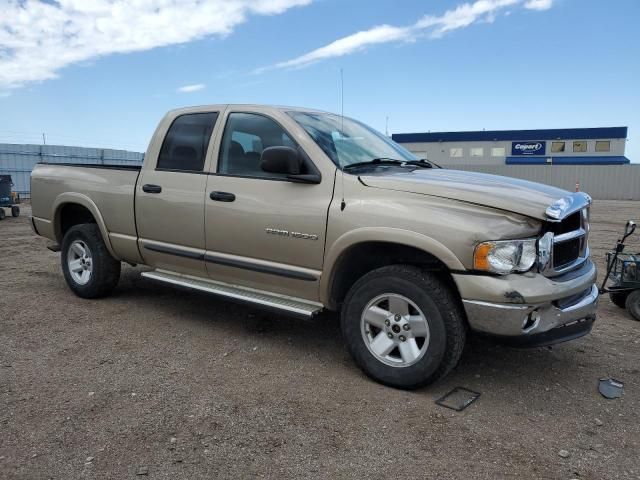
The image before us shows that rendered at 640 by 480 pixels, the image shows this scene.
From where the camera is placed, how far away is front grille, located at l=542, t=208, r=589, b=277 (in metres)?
3.45

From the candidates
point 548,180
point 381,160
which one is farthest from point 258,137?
point 548,180

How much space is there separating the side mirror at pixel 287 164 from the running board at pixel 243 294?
93 cm

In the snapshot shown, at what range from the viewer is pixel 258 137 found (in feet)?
14.7

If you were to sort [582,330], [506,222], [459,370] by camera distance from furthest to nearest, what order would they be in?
[459,370] < [582,330] < [506,222]

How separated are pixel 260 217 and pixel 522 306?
201cm

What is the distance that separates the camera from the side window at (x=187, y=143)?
4801 mm

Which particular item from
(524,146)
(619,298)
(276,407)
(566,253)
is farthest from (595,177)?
(276,407)

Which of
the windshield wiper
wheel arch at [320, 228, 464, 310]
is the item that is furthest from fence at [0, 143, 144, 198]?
wheel arch at [320, 228, 464, 310]

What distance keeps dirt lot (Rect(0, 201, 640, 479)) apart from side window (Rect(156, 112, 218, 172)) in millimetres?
1474

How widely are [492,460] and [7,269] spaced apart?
7.20 m

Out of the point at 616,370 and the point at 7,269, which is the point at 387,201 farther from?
the point at 7,269

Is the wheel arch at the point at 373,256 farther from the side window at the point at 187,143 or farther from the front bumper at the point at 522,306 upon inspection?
the side window at the point at 187,143

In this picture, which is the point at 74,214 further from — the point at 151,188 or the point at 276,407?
the point at 276,407

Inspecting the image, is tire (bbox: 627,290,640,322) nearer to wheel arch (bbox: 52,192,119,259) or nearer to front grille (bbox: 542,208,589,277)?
front grille (bbox: 542,208,589,277)
